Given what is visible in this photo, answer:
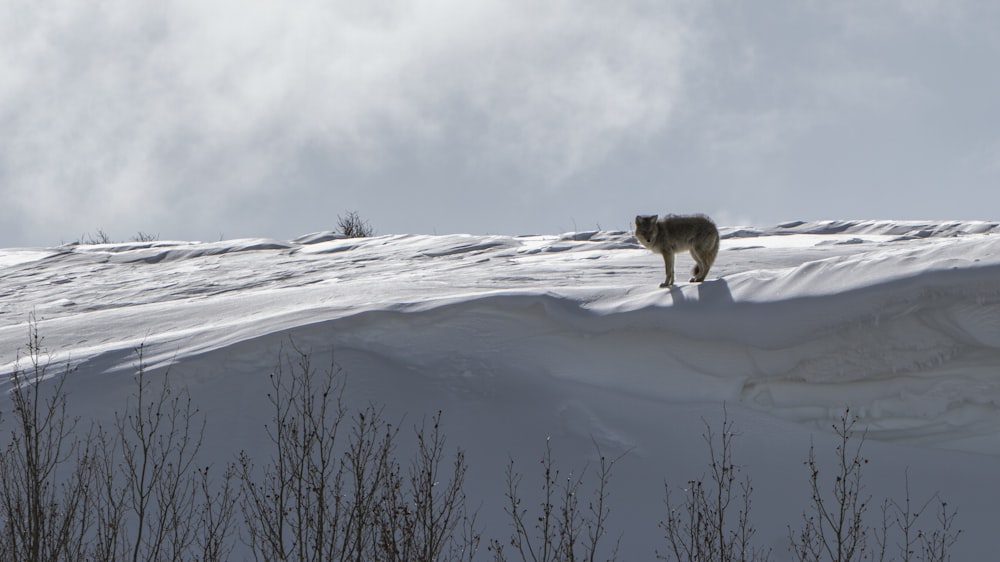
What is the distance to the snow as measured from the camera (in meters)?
5.80

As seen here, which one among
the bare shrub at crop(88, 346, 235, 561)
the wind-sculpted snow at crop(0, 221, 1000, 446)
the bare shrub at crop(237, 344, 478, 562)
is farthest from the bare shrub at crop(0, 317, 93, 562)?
the wind-sculpted snow at crop(0, 221, 1000, 446)

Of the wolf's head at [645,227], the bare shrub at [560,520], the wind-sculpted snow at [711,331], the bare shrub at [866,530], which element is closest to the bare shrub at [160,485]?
the wind-sculpted snow at [711,331]

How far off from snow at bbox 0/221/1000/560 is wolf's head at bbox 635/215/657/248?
0.46m

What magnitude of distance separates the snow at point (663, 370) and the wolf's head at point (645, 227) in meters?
0.46

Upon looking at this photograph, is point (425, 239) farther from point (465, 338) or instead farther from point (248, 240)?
point (465, 338)

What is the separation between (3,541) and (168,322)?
367 cm

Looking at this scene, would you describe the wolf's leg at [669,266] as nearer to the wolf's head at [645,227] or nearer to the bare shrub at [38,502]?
the wolf's head at [645,227]

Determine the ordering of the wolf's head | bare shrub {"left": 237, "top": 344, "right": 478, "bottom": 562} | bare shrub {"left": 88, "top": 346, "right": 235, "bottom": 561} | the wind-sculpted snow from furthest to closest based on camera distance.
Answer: the wolf's head
the wind-sculpted snow
bare shrub {"left": 88, "top": 346, "right": 235, "bottom": 561}
bare shrub {"left": 237, "top": 344, "right": 478, "bottom": 562}

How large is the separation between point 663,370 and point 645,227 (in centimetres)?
125

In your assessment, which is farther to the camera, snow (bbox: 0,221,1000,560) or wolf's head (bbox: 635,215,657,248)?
wolf's head (bbox: 635,215,657,248)

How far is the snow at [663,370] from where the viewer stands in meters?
5.80

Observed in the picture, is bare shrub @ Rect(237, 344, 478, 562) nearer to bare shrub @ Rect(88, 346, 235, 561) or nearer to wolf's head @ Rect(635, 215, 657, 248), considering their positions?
bare shrub @ Rect(88, 346, 235, 561)

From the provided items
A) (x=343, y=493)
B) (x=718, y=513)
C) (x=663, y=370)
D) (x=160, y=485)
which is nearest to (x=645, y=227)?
(x=663, y=370)

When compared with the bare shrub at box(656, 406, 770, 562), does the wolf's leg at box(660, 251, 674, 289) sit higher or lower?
higher
